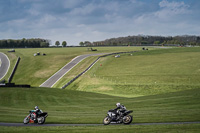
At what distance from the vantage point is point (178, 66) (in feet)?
274

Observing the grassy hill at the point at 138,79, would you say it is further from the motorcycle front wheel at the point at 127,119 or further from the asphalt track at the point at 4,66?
the asphalt track at the point at 4,66

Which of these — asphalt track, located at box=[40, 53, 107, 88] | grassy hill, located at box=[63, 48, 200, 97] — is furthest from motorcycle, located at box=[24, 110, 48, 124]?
asphalt track, located at box=[40, 53, 107, 88]

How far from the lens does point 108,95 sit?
170 ft

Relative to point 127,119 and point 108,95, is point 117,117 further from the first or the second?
point 108,95

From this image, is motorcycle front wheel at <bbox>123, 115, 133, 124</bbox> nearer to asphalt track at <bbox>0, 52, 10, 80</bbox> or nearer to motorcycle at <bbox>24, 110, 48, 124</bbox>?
motorcycle at <bbox>24, 110, 48, 124</bbox>

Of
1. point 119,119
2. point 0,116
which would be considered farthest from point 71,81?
point 119,119

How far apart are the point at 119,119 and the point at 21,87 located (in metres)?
A: 36.3

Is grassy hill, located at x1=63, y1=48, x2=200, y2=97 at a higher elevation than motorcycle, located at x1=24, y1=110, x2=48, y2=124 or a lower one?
lower

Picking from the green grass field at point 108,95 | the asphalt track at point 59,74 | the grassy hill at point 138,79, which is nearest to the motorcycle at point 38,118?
the green grass field at point 108,95

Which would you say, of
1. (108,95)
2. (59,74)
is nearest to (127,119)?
(108,95)

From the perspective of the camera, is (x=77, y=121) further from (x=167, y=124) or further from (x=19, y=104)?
(x=19, y=104)

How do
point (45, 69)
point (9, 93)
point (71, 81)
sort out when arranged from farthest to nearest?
point (45, 69)
point (71, 81)
point (9, 93)

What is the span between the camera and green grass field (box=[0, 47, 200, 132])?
24.4m

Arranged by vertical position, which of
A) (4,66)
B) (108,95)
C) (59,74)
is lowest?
(59,74)
